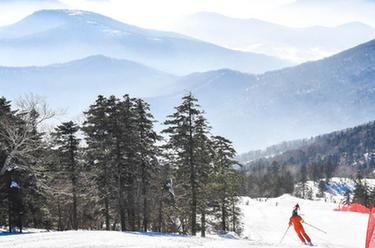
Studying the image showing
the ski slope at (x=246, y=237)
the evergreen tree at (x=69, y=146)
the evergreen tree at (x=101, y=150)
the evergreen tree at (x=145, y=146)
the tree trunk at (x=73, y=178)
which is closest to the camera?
the ski slope at (x=246, y=237)

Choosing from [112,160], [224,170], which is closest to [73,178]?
[112,160]

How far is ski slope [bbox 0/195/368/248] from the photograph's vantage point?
23.9 meters

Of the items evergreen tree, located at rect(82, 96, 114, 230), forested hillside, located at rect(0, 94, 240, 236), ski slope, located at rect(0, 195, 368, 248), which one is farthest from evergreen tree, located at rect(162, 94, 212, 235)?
evergreen tree, located at rect(82, 96, 114, 230)

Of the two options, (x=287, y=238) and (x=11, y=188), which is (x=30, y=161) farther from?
(x=287, y=238)

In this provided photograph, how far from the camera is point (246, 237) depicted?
192 feet

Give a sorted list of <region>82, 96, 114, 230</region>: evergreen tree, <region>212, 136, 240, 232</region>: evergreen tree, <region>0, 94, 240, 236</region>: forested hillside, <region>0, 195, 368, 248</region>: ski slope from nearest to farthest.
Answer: <region>0, 195, 368, 248</region>: ski slope → <region>0, 94, 240, 236</region>: forested hillside → <region>82, 96, 114, 230</region>: evergreen tree → <region>212, 136, 240, 232</region>: evergreen tree

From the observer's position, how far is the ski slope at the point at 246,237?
2392 centimetres

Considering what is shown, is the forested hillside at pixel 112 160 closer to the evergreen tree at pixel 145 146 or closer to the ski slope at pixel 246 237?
the evergreen tree at pixel 145 146

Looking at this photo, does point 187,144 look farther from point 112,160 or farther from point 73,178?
point 73,178

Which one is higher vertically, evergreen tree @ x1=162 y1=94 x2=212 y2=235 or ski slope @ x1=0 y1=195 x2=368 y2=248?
evergreen tree @ x1=162 y1=94 x2=212 y2=235

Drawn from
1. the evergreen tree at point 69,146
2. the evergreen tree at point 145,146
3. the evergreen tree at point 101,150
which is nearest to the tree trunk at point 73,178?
the evergreen tree at point 69,146

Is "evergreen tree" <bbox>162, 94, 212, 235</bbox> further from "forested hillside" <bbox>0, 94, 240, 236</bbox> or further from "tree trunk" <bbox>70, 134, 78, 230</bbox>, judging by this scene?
"tree trunk" <bbox>70, 134, 78, 230</bbox>

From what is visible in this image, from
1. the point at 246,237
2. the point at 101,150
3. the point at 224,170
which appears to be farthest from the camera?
the point at 246,237

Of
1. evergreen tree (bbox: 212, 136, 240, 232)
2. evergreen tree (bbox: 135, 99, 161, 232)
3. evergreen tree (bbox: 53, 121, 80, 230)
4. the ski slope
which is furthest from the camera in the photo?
evergreen tree (bbox: 212, 136, 240, 232)
